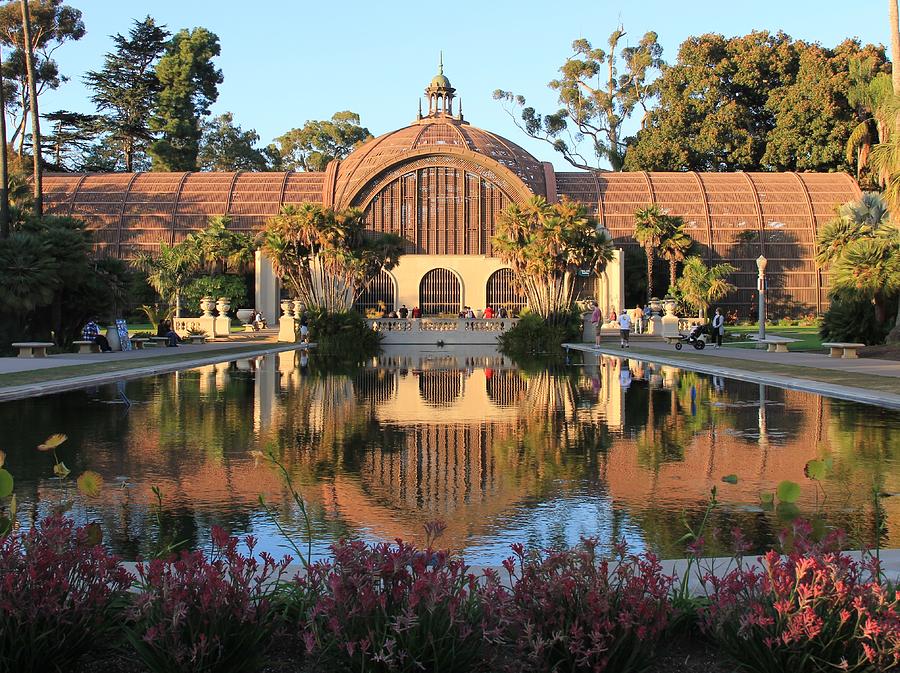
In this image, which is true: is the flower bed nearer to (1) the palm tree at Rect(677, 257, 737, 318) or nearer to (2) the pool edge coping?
(2) the pool edge coping

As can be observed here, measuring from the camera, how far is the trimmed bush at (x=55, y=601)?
414cm

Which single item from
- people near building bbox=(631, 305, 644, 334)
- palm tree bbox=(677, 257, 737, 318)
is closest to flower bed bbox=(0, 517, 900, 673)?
people near building bbox=(631, 305, 644, 334)

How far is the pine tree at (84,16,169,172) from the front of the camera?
8219 cm

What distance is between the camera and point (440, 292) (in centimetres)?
6272

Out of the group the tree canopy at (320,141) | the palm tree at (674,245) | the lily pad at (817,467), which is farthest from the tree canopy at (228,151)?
the lily pad at (817,467)

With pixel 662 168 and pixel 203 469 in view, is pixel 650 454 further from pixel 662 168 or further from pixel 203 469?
pixel 662 168

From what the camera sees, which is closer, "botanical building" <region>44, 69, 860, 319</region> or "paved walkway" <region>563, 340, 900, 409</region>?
"paved walkway" <region>563, 340, 900, 409</region>

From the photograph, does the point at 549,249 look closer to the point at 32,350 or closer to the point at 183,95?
the point at 32,350

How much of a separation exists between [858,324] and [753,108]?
50.1 metres

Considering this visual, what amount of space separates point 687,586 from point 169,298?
5110 cm

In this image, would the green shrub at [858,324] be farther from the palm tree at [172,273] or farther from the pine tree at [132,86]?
the pine tree at [132,86]

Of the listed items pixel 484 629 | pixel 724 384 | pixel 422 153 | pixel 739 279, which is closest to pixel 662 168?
pixel 739 279

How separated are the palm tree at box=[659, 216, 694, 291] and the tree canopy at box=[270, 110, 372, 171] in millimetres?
43394

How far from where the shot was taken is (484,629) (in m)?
4.00
